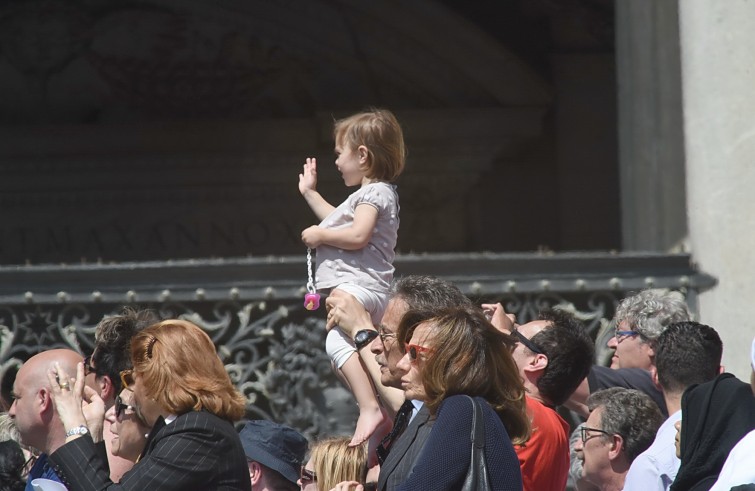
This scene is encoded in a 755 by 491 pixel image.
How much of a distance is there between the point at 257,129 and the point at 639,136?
4.52 m

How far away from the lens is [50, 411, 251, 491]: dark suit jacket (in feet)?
14.6

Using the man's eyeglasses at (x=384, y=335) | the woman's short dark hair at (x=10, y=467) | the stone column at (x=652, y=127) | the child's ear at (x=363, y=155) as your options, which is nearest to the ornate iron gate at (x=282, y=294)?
the stone column at (x=652, y=127)

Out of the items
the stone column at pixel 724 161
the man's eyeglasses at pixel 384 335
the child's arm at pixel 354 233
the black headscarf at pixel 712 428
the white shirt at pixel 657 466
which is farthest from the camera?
the stone column at pixel 724 161

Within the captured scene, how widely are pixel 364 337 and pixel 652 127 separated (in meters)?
3.82

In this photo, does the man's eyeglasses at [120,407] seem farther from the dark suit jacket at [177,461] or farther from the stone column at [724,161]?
the stone column at [724,161]

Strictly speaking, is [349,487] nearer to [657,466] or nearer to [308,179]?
[657,466]

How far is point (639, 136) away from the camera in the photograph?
8.84 m

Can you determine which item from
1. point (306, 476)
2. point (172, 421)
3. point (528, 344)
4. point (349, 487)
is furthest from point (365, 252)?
point (172, 421)

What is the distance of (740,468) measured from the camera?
12.2 feet

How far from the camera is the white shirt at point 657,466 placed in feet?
16.9

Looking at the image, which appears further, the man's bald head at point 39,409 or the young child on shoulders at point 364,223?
the young child on shoulders at point 364,223

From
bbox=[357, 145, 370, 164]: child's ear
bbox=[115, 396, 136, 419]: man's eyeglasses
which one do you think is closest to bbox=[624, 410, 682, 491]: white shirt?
bbox=[357, 145, 370, 164]: child's ear

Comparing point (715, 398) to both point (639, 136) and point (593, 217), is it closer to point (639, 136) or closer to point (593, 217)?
point (639, 136)

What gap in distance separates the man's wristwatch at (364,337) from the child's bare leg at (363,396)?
0.12 meters
